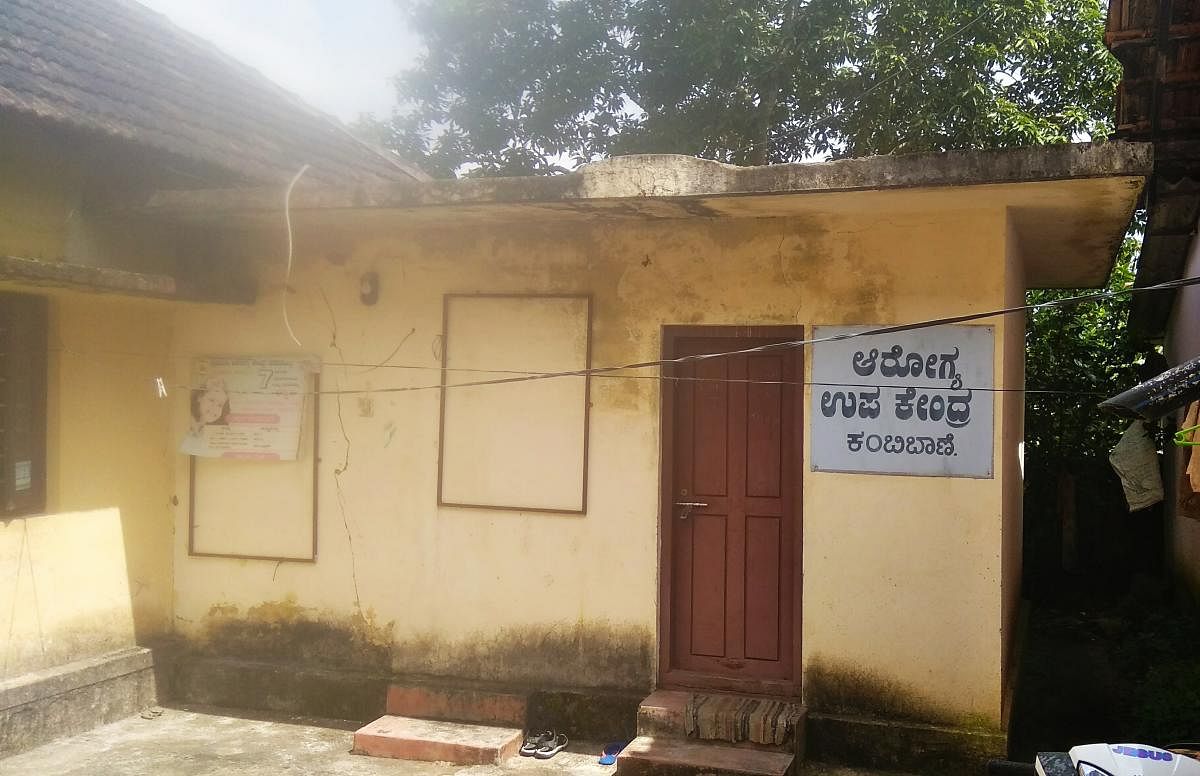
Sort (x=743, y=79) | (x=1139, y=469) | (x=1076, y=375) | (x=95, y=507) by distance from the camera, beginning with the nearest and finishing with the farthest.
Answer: (x=95, y=507), (x=1139, y=469), (x=1076, y=375), (x=743, y=79)

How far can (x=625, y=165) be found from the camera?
210 inches

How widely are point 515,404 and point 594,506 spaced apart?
825 mm

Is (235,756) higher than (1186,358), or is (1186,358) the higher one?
(1186,358)

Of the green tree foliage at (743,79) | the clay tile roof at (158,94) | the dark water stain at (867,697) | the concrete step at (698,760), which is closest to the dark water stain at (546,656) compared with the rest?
the concrete step at (698,760)

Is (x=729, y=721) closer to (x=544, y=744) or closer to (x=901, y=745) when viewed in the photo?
(x=901, y=745)

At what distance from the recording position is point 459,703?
6281 millimetres

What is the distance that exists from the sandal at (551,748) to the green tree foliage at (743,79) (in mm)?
8849

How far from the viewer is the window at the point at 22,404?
6.09 metres

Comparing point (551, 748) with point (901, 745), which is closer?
point (901, 745)

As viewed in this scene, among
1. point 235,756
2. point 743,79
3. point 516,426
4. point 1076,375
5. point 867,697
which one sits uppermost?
point 743,79

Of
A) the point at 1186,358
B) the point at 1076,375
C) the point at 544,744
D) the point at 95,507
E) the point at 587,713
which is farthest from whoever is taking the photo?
the point at 1076,375

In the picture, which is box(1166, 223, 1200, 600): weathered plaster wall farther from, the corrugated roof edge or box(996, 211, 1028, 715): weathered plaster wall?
the corrugated roof edge

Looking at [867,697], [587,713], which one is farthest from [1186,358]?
[587,713]

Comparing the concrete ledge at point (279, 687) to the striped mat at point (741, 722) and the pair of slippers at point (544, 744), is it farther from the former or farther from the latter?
the striped mat at point (741, 722)
